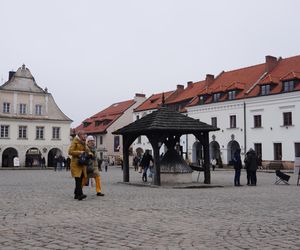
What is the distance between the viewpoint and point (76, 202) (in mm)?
11414

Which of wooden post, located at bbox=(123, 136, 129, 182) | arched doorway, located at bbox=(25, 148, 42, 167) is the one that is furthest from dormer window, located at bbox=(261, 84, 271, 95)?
arched doorway, located at bbox=(25, 148, 42, 167)

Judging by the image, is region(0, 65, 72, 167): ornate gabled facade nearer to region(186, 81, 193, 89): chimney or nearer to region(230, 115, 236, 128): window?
region(186, 81, 193, 89): chimney

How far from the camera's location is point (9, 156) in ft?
176

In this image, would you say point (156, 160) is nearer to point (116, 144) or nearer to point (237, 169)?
point (237, 169)

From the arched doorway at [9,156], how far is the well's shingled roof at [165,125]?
36.4 m

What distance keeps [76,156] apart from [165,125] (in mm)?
7006

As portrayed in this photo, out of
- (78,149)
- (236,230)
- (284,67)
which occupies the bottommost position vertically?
(236,230)

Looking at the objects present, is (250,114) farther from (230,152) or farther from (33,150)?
(33,150)

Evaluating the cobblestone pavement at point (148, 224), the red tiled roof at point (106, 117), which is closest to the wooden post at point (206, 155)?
the cobblestone pavement at point (148, 224)

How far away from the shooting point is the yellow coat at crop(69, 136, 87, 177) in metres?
12.1

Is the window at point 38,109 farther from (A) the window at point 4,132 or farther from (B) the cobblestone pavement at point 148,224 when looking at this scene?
(B) the cobblestone pavement at point 148,224

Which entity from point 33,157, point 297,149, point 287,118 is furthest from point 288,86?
point 33,157

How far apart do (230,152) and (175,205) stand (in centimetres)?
3859

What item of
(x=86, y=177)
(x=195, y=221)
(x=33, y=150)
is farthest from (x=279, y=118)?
(x=195, y=221)
